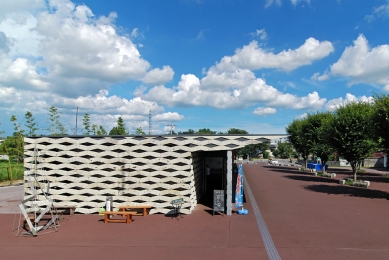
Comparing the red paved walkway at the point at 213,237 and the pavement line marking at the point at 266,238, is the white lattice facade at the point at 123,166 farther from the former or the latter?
the pavement line marking at the point at 266,238

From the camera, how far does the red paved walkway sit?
22.0 feet

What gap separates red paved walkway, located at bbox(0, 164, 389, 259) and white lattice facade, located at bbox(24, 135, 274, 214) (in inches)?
30.9

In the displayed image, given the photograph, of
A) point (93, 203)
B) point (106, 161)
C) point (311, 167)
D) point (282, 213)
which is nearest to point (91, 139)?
point (106, 161)

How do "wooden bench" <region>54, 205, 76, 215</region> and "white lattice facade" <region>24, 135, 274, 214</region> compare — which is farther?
"white lattice facade" <region>24, 135, 274, 214</region>

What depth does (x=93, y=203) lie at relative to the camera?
1090 centimetres

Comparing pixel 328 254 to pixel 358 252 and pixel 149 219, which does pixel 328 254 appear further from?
pixel 149 219

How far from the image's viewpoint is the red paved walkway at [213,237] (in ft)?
22.0

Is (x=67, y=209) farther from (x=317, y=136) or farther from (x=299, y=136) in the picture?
(x=299, y=136)

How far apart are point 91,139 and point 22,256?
5050 millimetres

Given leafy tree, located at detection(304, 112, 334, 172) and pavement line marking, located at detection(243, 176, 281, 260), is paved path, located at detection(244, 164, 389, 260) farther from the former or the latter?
leafy tree, located at detection(304, 112, 334, 172)

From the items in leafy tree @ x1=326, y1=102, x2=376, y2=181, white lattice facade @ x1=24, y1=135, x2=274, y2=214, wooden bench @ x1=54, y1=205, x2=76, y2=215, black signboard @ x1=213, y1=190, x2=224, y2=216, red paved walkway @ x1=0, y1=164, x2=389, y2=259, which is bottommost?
red paved walkway @ x1=0, y1=164, x2=389, y2=259

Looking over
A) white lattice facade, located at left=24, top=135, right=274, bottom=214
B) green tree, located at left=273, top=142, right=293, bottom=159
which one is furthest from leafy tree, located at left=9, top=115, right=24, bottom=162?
green tree, located at left=273, top=142, right=293, bottom=159

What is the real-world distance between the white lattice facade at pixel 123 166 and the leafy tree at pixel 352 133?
12923 mm

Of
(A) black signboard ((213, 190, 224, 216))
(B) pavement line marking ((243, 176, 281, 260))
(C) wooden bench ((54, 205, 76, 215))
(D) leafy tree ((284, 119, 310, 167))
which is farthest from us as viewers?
(D) leafy tree ((284, 119, 310, 167))
